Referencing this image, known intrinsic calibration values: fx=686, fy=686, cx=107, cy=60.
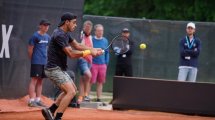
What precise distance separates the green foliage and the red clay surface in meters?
14.2

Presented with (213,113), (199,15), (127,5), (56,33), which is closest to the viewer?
(56,33)

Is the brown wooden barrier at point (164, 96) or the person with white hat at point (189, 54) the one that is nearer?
the brown wooden barrier at point (164, 96)

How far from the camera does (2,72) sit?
54.1 ft

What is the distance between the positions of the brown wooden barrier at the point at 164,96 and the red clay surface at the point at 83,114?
0.74 feet

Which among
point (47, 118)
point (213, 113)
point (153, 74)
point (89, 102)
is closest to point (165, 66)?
point (153, 74)

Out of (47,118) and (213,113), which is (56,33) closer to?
(47,118)

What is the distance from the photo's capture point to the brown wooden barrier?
15273 mm

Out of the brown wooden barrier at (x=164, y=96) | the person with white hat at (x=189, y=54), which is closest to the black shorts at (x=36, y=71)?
the brown wooden barrier at (x=164, y=96)

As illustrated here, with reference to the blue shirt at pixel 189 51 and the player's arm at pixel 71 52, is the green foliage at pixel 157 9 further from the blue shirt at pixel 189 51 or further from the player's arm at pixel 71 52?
the player's arm at pixel 71 52

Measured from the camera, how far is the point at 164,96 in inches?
613

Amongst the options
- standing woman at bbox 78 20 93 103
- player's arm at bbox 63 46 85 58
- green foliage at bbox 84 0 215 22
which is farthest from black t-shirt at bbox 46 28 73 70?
green foliage at bbox 84 0 215 22

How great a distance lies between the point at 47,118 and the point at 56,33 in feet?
5.25

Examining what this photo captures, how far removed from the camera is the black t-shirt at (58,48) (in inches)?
487

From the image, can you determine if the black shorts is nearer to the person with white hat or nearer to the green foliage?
the person with white hat
